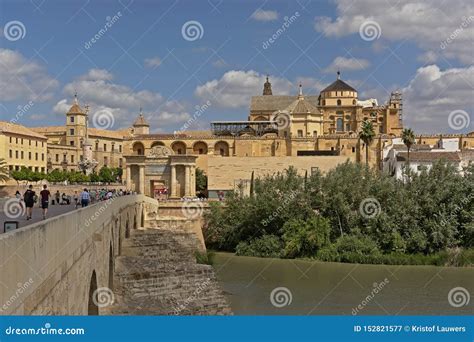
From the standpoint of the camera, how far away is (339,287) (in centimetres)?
2634

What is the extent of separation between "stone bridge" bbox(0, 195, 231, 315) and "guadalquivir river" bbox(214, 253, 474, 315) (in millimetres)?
1855

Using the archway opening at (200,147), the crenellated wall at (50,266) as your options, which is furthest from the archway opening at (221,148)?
the crenellated wall at (50,266)

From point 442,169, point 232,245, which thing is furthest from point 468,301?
point 232,245

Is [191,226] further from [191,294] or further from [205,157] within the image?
[205,157]

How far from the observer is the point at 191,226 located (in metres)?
41.1

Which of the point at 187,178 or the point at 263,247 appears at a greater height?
the point at 187,178

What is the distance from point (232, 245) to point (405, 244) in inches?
408

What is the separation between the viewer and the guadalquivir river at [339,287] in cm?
2195

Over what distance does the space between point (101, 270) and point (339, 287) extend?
542 inches

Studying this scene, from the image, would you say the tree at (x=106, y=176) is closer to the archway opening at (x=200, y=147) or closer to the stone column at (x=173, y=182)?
the archway opening at (x=200, y=147)

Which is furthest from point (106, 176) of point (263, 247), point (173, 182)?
point (263, 247)

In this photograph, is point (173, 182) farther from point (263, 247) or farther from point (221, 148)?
point (221, 148)

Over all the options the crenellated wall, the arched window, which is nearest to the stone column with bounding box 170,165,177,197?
the arched window

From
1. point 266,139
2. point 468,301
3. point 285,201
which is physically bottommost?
point 468,301
